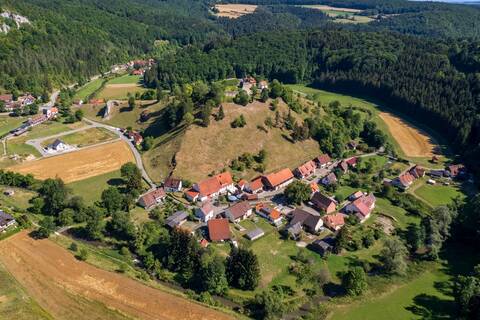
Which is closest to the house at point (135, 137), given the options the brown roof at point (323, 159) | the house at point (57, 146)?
the house at point (57, 146)

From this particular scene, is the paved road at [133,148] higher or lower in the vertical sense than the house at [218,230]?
lower

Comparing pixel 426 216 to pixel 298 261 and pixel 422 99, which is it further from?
pixel 422 99

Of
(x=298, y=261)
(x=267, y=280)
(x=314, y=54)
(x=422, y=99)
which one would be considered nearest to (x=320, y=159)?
(x=298, y=261)

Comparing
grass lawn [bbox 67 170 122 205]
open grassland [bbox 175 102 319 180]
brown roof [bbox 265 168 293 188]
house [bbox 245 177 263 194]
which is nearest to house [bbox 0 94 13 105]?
grass lawn [bbox 67 170 122 205]

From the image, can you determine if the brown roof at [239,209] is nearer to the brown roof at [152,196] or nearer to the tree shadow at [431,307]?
the brown roof at [152,196]

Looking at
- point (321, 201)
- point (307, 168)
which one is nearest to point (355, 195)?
point (321, 201)

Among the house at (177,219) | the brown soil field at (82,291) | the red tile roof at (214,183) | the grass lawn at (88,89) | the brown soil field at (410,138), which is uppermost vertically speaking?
the red tile roof at (214,183)

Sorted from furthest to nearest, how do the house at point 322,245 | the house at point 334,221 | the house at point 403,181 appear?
the house at point 403,181 → the house at point 334,221 → the house at point 322,245
